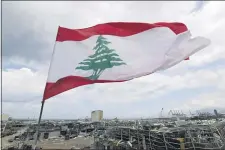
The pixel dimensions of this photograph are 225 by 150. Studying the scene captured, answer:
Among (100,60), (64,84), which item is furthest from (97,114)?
(64,84)

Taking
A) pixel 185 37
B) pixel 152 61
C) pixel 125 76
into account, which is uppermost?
pixel 185 37

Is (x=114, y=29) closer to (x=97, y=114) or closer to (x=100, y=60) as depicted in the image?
(x=100, y=60)

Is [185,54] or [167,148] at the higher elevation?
[185,54]

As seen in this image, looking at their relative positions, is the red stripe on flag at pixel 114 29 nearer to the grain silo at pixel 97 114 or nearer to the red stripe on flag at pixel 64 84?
the red stripe on flag at pixel 64 84

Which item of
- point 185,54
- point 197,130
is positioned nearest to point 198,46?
point 185,54

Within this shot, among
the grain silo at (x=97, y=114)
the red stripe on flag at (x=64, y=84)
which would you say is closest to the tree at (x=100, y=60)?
the red stripe on flag at (x=64, y=84)

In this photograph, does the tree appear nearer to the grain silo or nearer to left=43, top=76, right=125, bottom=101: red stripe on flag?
left=43, top=76, right=125, bottom=101: red stripe on flag

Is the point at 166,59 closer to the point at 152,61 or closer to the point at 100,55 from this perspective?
the point at 152,61

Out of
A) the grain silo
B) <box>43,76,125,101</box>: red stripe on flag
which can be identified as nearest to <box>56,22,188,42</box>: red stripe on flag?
A: <box>43,76,125,101</box>: red stripe on flag
